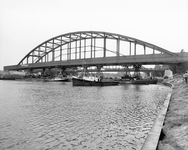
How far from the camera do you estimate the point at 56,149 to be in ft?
25.9

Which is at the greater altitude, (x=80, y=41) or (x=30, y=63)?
(x=80, y=41)

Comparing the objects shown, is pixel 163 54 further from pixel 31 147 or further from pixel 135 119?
pixel 31 147

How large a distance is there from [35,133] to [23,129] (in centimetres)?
105

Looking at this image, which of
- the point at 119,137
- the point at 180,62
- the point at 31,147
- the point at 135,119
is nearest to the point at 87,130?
the point at 119,137

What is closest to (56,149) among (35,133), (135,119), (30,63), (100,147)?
(100,147)

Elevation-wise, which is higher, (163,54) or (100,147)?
(163,54)

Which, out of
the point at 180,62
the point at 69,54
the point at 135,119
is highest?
the point at 69,54

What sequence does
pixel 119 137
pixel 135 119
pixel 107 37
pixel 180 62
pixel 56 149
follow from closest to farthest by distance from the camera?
pixel 56 149
pixel 119 137
pixel 135 119
pixel 180 62
pixel 107 37

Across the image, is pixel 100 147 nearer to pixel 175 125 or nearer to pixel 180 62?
pixel 175 125

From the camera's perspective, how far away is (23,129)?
10.5 meters

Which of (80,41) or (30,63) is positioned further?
(30,63)

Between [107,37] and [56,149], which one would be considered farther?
[107,37]

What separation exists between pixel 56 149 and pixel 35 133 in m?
2.47

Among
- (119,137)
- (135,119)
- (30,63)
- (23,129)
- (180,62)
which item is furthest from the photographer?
(30,63)
